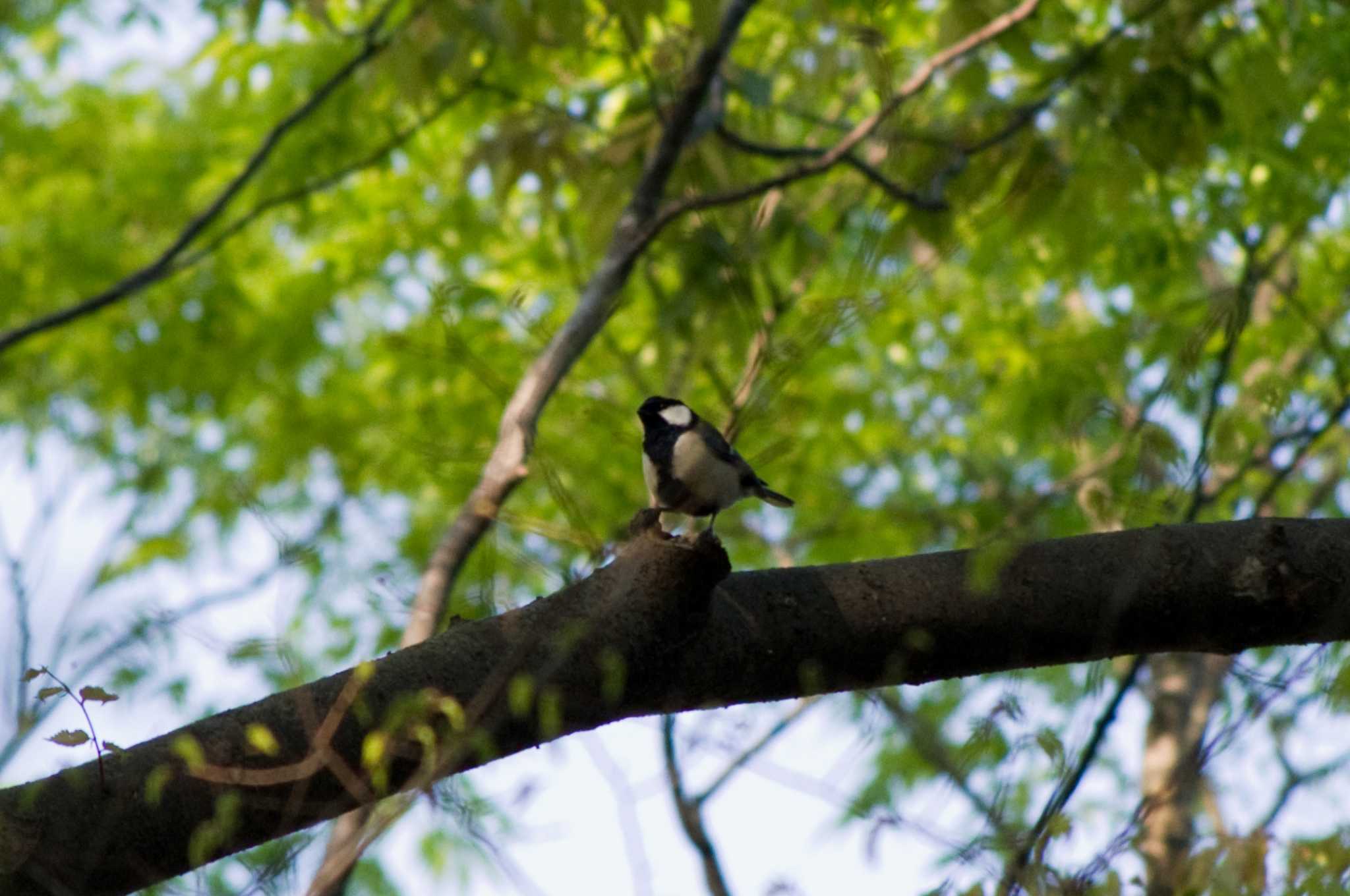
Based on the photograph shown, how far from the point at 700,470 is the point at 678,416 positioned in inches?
15.5

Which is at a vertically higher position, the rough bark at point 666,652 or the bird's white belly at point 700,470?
the bird's white belly at point 700,470

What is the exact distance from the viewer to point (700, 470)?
4168mm

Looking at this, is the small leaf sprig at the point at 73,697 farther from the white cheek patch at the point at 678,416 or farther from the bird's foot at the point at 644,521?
the white cheek patch at the point at 678,416

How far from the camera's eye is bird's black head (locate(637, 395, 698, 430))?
14.4ft

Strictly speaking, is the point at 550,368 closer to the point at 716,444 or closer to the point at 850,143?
the point at 716,444

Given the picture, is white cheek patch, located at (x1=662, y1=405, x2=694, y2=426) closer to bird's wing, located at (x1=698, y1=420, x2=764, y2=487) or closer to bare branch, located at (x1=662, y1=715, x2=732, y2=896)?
bird's wing, located at (x1=698, y1=420, x2=764, y2=487)

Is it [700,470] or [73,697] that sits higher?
[700,470]

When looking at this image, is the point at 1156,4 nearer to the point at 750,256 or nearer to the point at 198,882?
the point at 750,256

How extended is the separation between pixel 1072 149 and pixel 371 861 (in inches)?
228

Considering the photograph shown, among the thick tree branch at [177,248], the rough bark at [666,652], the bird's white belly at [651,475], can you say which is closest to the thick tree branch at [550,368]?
the rough bark at [666,652]

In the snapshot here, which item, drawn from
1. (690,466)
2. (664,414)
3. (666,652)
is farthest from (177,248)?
(666,652)

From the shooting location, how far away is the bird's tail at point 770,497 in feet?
15.0

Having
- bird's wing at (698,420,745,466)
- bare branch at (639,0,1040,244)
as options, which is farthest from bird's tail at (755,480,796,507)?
bare branch at (639,0,1040,244)

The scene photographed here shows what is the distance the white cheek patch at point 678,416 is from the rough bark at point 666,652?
1.96 m
